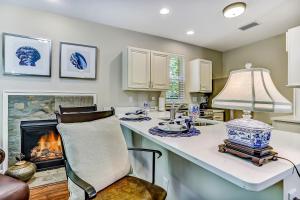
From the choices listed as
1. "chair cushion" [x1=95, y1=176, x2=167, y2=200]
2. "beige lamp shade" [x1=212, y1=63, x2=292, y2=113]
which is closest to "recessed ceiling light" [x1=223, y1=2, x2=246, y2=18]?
"beige lamp shade" [x1=212, y1=63, x2=292, y2=113]

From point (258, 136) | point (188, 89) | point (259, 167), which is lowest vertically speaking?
point (259, 167)

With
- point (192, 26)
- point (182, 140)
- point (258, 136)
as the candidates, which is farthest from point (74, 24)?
point (258, 136)

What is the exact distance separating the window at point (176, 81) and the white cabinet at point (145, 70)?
43cm

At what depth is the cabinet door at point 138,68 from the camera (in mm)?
3371

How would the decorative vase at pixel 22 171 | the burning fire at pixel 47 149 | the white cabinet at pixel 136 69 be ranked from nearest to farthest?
the decorative vase at pixel 22 171 → the burning fire at pixel 47 149 → the white cabinet at pixel 136 69

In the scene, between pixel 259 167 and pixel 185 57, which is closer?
pixel 259 167

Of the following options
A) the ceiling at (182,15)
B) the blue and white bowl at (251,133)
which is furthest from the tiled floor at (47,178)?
the ceiling at (182,15)

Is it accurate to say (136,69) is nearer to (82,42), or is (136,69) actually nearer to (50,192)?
(82,42)

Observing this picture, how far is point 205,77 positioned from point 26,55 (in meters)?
3.84

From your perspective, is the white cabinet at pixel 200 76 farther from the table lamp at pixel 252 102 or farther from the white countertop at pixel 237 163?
the table lamp at pixel 252 102

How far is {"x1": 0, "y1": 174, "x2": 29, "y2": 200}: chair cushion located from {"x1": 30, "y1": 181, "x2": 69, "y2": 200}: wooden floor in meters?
0.69

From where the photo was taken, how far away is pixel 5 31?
2.61m

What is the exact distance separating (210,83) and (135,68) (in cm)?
225

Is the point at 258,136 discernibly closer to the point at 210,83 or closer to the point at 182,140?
the point at 182,140
